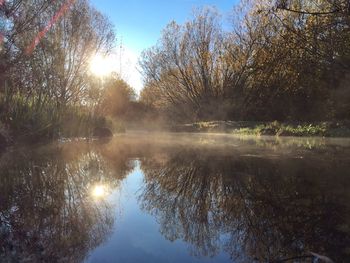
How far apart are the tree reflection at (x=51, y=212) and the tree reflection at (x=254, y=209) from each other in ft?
1.51

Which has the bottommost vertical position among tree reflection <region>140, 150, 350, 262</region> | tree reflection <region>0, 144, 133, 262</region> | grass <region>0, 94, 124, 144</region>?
tree reflection <region>140, 150, 350, 262</region>

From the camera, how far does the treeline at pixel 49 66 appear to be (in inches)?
312

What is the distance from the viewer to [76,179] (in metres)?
4.09

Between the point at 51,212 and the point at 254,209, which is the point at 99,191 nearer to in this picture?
the point at 51,212

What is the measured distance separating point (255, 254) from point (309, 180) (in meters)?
2.29

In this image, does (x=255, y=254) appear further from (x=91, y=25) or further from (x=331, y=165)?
(x=91, y=25)

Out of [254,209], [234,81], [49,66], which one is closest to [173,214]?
[254,209]

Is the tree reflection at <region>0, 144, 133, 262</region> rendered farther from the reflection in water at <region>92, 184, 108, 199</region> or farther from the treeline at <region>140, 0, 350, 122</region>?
the treeline at <region>140, 0, 350, 122</region>

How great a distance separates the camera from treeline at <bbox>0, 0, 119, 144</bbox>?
793cm

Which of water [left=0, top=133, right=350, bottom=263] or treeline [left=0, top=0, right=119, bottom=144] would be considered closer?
water [left=0, top=133, right=350, bottom=263]

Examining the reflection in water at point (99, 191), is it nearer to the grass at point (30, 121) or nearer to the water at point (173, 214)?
the water at point (173, 214)

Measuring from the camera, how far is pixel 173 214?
274 centimetres

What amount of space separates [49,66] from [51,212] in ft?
49.2

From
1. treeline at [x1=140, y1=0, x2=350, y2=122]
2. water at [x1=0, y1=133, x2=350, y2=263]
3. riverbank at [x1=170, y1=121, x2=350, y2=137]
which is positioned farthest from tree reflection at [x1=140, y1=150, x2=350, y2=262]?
treeline at [x1=140, y1=0, x2=350, y2=122]
